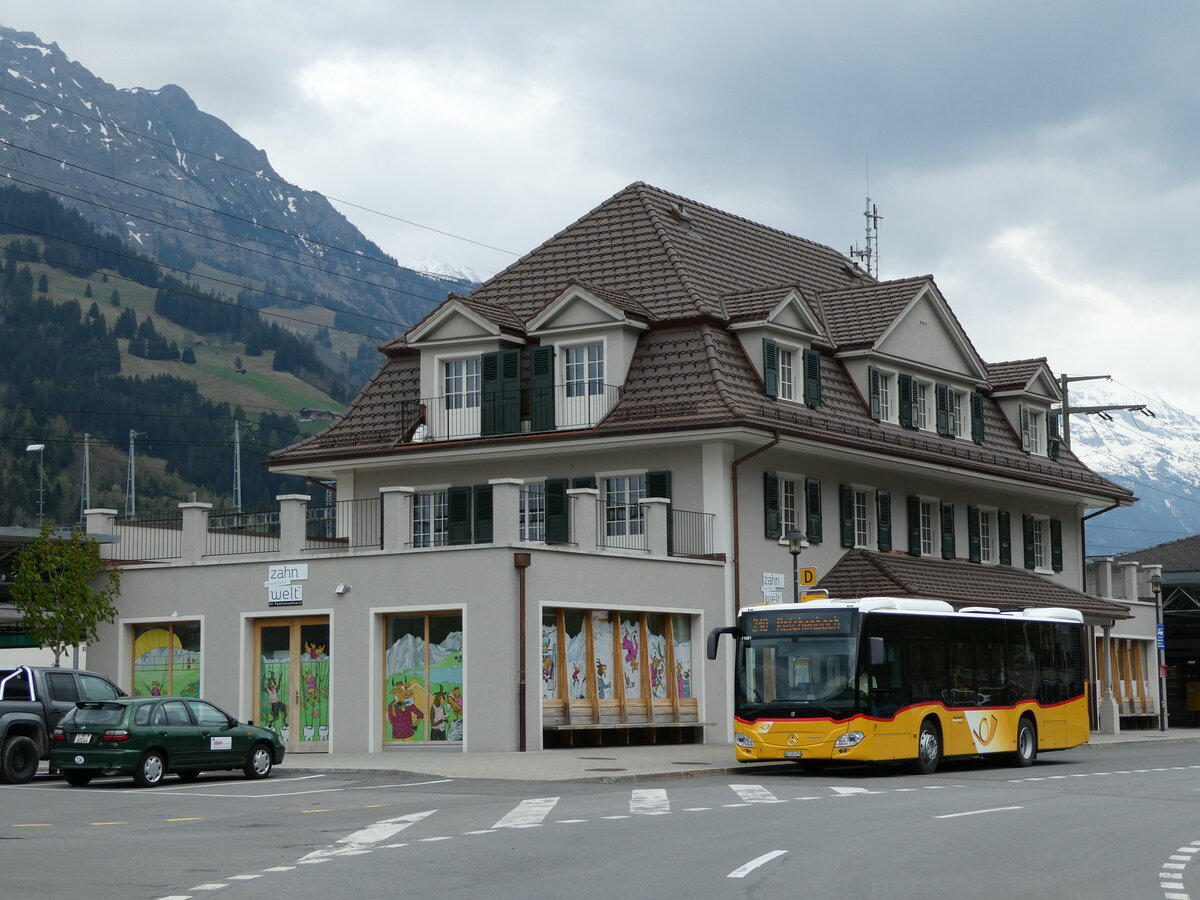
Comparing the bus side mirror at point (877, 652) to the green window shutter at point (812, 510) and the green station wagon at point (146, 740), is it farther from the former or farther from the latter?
the green window shutter at point (812, 510)

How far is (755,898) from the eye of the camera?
40.5 ft

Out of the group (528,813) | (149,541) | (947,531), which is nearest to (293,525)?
(149,541)


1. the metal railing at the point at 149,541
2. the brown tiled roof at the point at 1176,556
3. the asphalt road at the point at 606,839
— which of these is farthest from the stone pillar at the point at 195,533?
the brown tiled roof at the point at 1176,556

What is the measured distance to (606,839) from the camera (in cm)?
1648

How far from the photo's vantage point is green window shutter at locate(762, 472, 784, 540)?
3803 centimetres

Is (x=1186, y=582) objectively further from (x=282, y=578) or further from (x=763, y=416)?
(x=282, y=578)

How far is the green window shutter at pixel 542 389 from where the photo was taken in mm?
38438

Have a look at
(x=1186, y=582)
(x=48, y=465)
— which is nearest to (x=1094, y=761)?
(x=1186, y=582)

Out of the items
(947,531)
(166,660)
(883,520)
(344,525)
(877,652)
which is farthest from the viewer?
(947,531)

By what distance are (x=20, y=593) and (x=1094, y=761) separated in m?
21.5

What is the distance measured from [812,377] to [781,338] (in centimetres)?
136

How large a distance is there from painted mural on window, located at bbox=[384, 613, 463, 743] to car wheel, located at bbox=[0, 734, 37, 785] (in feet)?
25.6

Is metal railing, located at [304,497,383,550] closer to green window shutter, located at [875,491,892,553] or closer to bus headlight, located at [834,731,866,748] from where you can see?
green window shutter, located at [875,491,892,553]

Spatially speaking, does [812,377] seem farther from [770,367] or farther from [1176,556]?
[1176,556]
